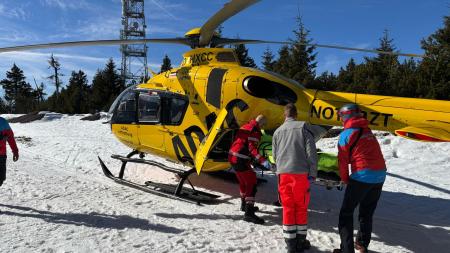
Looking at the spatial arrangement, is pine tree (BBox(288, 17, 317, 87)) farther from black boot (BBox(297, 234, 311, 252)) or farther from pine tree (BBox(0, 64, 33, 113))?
pine tree (BBox(0, 64, 33, 113))

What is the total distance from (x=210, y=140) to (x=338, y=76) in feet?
85.9

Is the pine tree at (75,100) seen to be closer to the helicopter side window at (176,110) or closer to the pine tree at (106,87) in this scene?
the pine tree at (106,87)

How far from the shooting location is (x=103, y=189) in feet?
26.3

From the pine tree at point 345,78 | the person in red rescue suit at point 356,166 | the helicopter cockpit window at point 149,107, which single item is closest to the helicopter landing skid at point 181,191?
the helicopter cockpit window at point 149,107

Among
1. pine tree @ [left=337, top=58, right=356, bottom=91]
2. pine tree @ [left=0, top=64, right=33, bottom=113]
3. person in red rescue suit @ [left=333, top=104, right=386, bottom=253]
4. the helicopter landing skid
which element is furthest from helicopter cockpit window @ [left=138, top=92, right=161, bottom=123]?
pine tree @ [left=0, top=64, right=33, bottom=113]

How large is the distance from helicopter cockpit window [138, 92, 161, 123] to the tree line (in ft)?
10.0

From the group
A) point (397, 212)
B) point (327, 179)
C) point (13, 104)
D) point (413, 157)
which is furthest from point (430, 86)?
point (13, 104)

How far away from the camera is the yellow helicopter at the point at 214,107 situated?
6.09 metres

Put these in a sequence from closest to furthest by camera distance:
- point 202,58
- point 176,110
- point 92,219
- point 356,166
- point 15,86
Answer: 1. point 356,166
2. point 92,219
3. point 176,110
4. point 202,58
5. point 15,86

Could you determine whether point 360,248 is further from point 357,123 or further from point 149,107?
point 149,107

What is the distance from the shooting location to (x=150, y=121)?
832 cm

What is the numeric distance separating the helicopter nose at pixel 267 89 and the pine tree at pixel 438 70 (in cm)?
1481

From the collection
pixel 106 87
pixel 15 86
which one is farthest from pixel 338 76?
pixel 15 86

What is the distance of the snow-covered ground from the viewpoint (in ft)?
16.8
